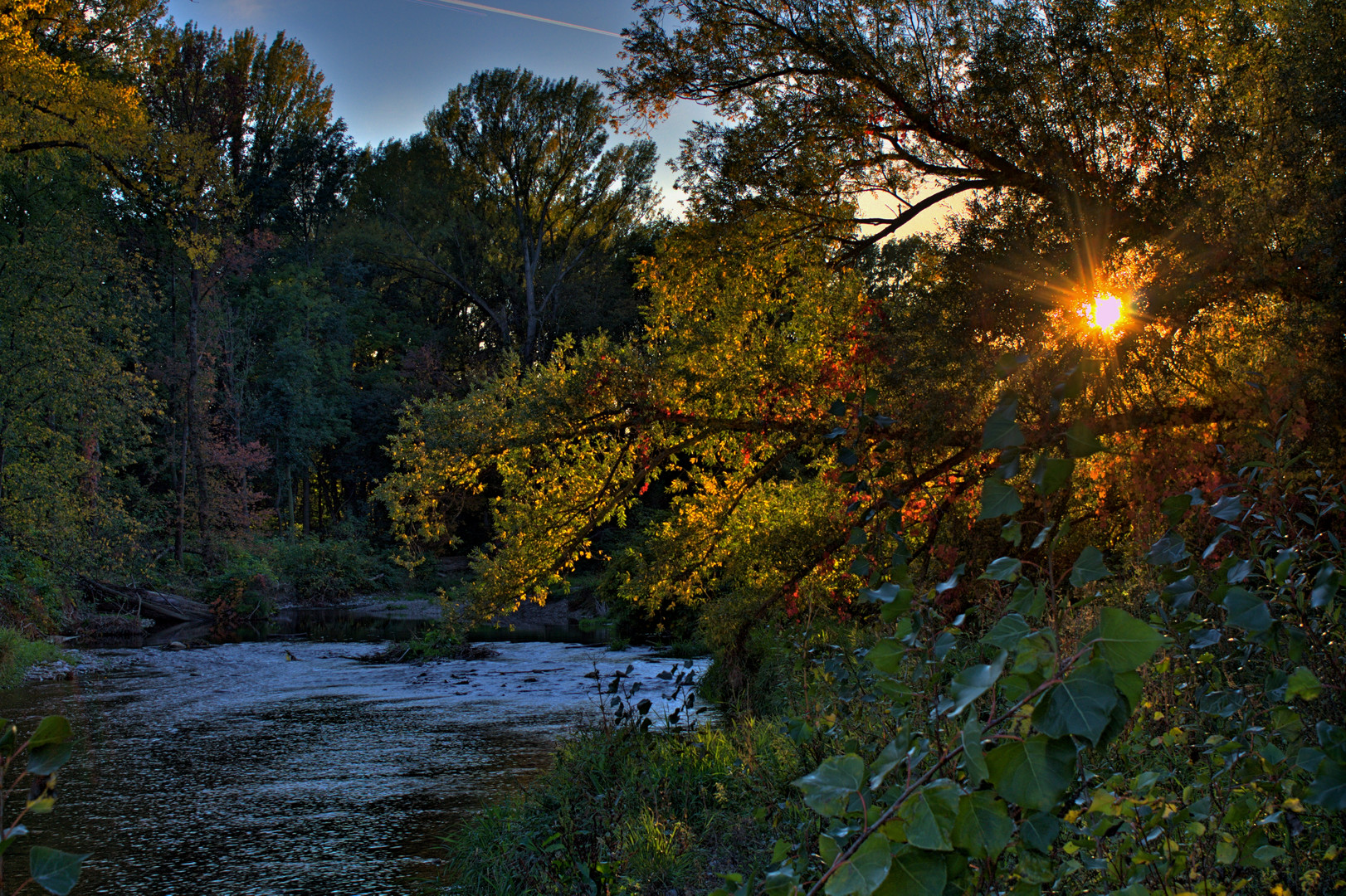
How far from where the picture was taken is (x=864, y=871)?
3.18 ft

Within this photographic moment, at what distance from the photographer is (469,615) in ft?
27.9

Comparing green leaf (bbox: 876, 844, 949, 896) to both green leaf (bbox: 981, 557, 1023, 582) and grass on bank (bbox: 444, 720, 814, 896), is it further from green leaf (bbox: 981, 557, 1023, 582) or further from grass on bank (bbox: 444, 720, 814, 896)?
grass on bank (bbox: 444, 720, 814, 896)

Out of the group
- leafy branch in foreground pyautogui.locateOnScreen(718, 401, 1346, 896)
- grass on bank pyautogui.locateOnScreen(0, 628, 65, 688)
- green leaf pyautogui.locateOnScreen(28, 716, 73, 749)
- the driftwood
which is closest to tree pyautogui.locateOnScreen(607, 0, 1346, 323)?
leafy branch in foreground pyautogui.locateOnScreen(718, 401, 1346, 896)

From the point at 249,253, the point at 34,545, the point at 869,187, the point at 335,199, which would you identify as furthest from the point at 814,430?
the point at 335,199

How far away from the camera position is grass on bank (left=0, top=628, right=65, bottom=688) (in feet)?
42.7

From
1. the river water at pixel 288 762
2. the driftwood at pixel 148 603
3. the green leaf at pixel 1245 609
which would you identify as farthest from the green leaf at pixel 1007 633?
the driftwood at pixel 148 603

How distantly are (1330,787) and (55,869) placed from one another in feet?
5.66

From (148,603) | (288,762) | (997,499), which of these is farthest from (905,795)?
(148,603)

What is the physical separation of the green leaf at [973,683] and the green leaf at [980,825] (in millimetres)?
101

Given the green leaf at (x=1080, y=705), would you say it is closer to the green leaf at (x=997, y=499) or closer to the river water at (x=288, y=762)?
the green leaf at (x=997, y=499)

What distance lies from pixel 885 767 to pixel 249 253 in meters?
33.7

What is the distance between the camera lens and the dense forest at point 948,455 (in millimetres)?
1400

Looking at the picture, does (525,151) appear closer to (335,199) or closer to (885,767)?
(335,199)

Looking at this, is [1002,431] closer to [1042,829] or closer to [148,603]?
[1042,829]
